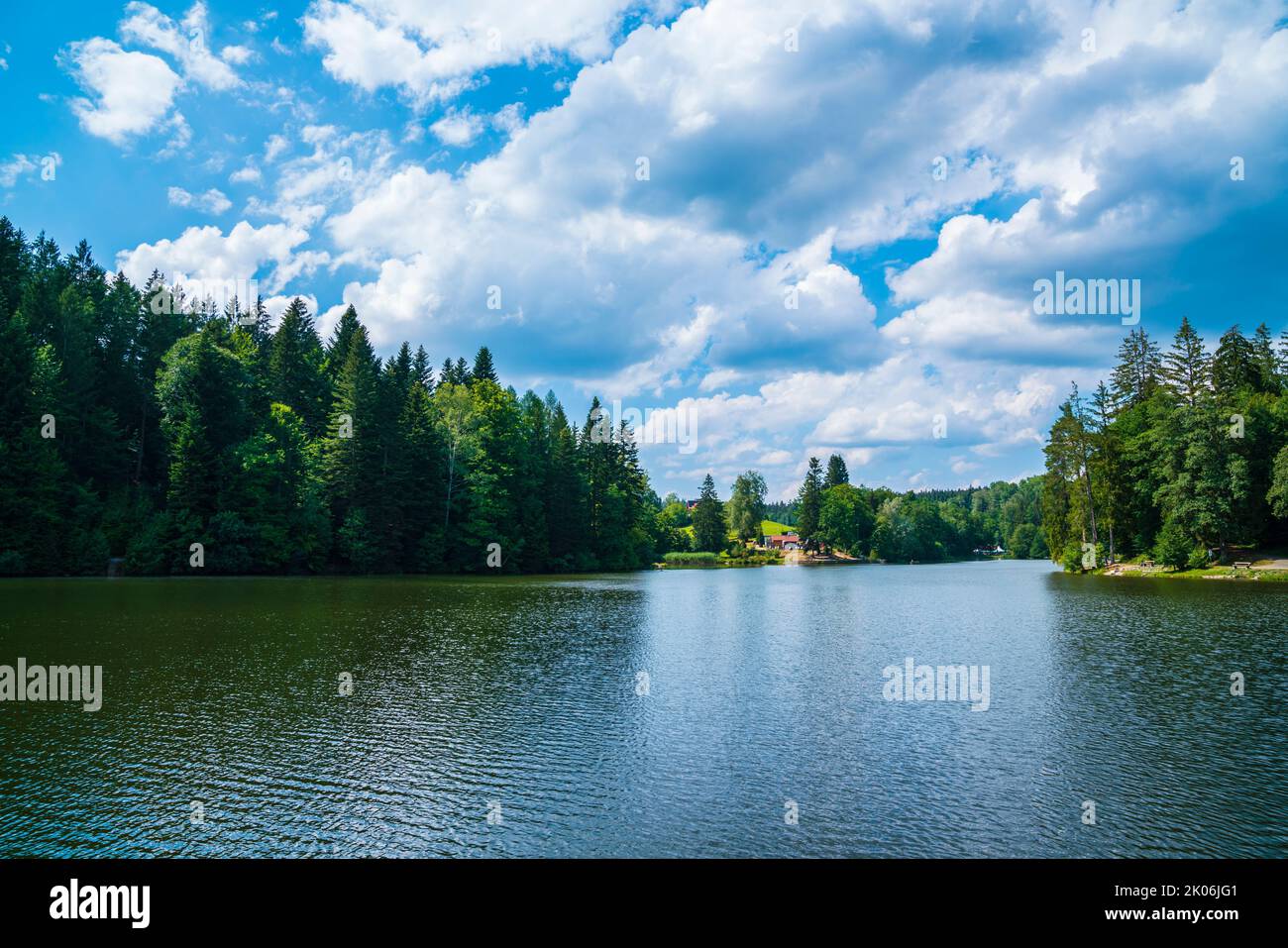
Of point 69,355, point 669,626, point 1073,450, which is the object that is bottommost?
point 669,626

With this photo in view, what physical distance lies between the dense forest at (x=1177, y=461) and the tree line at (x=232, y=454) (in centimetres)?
5959

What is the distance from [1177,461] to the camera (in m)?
70.9

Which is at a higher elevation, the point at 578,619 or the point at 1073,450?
the point at 1073,450

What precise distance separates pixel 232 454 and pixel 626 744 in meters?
59.3

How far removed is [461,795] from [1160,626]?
34.8 meters

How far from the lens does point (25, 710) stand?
1714cm

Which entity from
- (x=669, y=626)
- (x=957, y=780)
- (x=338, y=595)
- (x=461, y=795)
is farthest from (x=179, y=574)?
(x=957, y=780)

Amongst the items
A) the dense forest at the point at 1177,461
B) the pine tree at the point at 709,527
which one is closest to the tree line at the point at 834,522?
the pine tree at the point at 709,527

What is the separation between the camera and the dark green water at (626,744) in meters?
11.0

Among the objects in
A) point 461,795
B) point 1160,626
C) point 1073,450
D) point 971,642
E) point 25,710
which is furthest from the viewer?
point 1073,450

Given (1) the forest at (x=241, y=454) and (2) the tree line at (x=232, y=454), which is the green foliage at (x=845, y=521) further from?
(2) the tree line at (x=232, y=454)

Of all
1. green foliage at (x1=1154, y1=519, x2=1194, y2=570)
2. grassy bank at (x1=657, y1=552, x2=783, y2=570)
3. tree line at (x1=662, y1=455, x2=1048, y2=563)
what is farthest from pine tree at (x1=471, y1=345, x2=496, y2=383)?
green foliage at (x1=1154, y1=519, x2=1194, y2=570)
